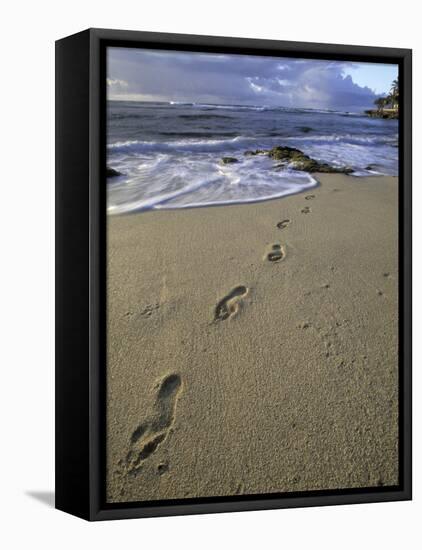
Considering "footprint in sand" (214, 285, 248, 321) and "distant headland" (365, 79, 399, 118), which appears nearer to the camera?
"footprint in sand" (214, 285, 248, 321)

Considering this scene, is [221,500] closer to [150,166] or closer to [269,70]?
[150,166]

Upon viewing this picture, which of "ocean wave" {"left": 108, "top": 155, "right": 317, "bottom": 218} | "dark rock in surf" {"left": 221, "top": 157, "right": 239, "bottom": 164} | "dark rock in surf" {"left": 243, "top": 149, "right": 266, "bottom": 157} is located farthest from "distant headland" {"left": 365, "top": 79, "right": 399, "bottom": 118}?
"dark rock in surf" {"left": 221, "top": 157, "right": 239, "bottom": 164}

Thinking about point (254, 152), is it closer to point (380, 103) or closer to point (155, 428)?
point (380, 103)

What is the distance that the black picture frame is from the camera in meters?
5.77

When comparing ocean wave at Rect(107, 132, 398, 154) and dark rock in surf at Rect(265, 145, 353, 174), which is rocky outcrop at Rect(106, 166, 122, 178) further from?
dark rock in surf at Rect(265, 145, 353, 174)

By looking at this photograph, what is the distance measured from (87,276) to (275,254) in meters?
0.96

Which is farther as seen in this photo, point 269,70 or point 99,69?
point 269,70

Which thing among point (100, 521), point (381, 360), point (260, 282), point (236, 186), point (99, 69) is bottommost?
point (100, 521)

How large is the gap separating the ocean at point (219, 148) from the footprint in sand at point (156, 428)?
0.86m

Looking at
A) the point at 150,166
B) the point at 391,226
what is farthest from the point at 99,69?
the point at 391,226

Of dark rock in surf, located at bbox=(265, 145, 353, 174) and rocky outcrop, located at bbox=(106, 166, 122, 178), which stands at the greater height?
dark rock in surf, located at bbox=(265, 145, 353, 174)

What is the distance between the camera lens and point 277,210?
6.18m

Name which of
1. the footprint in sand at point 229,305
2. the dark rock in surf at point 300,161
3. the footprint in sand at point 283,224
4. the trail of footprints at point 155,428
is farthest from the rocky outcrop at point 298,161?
the trail of footprints at point 155,428

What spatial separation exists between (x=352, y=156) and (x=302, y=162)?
0.95 feet
